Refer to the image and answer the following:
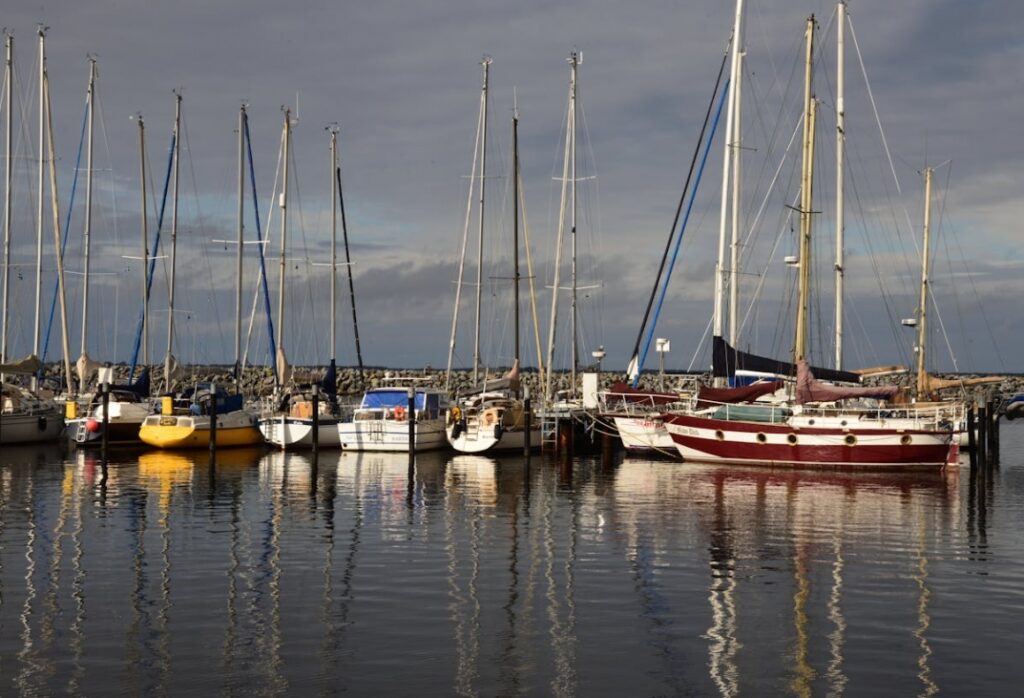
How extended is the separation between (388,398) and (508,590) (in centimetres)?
3102

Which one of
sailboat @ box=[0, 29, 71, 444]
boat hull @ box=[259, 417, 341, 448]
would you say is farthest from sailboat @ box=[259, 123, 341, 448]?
sailboat @ box=[0, 29, 71, 444]

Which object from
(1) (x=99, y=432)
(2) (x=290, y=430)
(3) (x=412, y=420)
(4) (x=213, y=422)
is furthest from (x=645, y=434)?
(1) (x=99, y=432)

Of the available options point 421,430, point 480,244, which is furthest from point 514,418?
point 480,244

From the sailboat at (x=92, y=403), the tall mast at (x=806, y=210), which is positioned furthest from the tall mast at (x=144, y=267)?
the tall mast at (x=806, y=210)

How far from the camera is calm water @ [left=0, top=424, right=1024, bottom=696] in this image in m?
15.2

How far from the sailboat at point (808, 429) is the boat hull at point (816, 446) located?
0.10 ft

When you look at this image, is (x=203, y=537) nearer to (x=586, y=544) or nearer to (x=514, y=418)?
(x=586, y=544)

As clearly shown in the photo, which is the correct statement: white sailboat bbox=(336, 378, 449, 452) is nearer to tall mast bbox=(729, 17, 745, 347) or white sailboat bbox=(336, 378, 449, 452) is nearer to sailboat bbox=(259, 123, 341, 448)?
sailboat bbox=(259, 123, 341, 448)

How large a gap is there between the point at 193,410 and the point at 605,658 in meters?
38.5

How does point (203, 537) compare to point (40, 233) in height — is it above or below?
below

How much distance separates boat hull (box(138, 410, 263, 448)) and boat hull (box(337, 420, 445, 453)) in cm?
509

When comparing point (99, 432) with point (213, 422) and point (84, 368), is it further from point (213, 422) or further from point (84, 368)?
point (84, 368)

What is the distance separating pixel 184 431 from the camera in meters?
50.2

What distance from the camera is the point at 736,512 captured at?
1230 inches
